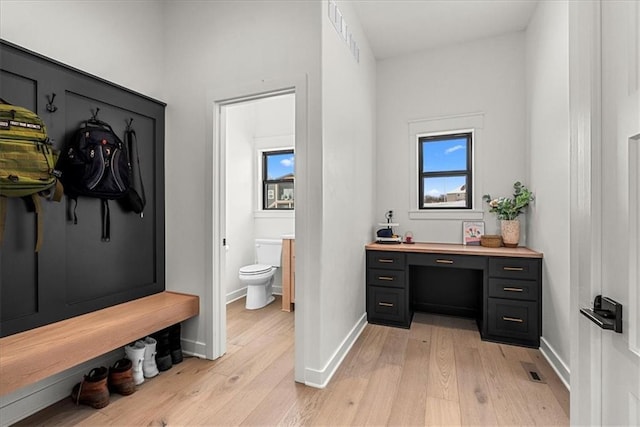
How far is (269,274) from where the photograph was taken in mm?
3605

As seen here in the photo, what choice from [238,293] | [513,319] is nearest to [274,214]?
[238,293]

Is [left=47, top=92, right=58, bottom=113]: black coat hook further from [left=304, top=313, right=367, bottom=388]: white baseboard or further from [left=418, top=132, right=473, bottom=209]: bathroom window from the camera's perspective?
[left=418, top=132, right=473, bottom=209]: bathroom window

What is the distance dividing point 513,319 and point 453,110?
7.54ft

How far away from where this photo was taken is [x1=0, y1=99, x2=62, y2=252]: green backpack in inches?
59.4

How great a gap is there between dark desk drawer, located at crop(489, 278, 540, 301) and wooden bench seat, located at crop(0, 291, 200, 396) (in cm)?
268

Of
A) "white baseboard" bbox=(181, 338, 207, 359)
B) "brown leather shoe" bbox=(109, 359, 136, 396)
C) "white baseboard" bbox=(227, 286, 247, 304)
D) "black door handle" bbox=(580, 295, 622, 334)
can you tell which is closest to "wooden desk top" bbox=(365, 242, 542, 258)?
"white baseboard" bbox=(181, 338, 207, 359)

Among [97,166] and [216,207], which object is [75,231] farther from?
[216,207]

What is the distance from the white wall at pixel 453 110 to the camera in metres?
3.20

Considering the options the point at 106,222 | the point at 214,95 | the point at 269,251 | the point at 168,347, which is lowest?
the point at 168,347

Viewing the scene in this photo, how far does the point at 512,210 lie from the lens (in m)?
3.03

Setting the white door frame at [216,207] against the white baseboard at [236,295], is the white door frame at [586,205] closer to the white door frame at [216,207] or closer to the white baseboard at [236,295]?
the white door frame at [216,207]

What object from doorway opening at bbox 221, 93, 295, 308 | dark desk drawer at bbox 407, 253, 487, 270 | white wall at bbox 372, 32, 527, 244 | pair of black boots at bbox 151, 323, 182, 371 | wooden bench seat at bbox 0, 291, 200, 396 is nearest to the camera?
wooden bench seat at bbox 0, 291, 200, 396

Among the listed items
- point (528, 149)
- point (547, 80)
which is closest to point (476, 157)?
point (528, 149)

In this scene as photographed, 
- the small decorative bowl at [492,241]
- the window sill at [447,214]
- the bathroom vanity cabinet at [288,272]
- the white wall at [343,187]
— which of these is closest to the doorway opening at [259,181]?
the bathroom vanity cabinet at [288,272]
